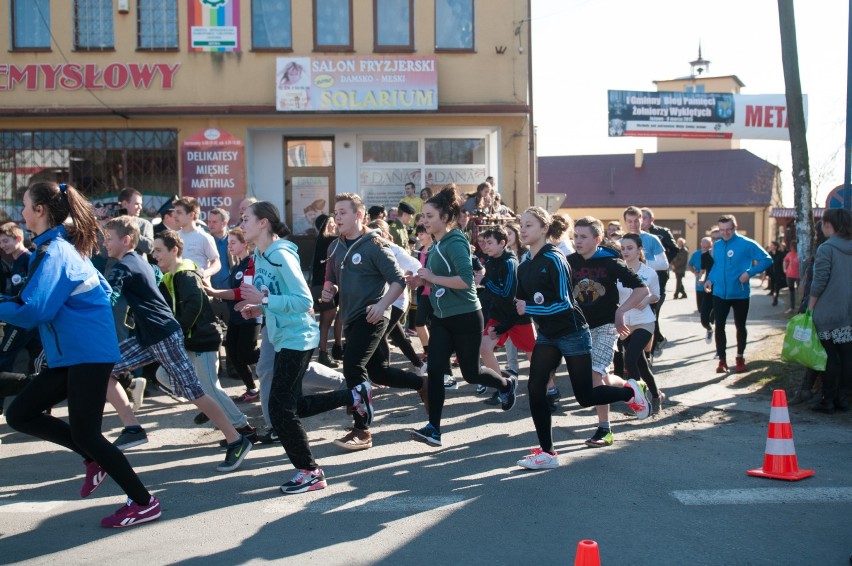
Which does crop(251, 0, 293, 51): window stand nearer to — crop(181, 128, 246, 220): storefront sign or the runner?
crop(181, 128, 246, 220): storefront sign

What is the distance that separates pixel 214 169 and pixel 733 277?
11114 millimetres

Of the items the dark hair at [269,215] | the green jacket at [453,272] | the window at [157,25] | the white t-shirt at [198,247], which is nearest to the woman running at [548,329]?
the green jacket at [453,272]

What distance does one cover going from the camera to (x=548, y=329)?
6242 mm

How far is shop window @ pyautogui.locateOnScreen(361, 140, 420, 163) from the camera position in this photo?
18.7 meters

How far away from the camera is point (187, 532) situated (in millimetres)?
5008

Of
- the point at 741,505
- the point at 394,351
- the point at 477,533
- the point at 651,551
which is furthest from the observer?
the point at 394,351

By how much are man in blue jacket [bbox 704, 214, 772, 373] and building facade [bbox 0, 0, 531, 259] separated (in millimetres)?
7977

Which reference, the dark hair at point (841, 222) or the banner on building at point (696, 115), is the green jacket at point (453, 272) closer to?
the dark hair at point (841, 222)

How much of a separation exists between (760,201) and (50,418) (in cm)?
5742

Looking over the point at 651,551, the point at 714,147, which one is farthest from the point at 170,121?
the point at 714,147

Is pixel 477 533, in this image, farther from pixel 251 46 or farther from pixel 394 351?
pixel 251 46

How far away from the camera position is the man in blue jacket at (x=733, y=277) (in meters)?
10.2

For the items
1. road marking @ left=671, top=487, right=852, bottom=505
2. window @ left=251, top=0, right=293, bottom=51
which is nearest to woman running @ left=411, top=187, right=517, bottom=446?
road marking @ left=671, top=487, right=852, bottom=505

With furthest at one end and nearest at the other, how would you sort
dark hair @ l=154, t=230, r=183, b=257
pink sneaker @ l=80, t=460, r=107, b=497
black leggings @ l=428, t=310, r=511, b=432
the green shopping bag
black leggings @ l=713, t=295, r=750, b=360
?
black leggings @ l=713, t=295, r=750, b=360, the green shopping bag, dark hair @ l=154, t=230, r=183, b=257, black leggings @ l=428, t=310, r=511, b=432, pink sneaker @ l=80, t=460, r=107, b=497
